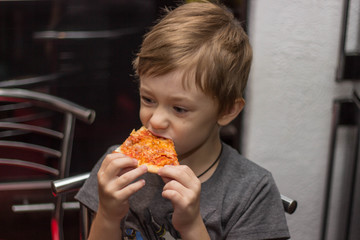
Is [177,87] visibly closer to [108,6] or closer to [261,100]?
[261,100]

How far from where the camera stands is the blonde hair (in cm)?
110

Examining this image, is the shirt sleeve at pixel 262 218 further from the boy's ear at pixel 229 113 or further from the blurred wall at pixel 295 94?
the blurred wall at pixel 295 94

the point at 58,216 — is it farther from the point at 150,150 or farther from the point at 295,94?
the point at 295,94

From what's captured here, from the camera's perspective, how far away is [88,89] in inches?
101

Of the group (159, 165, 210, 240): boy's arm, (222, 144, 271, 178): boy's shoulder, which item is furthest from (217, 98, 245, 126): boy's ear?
(159, 165, 210, 240): boy's arm

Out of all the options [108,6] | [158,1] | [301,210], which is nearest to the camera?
[301,210]

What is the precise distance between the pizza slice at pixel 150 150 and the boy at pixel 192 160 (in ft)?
0.09

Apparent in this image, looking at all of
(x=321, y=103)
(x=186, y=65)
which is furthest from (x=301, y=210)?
(x=186, y=65)

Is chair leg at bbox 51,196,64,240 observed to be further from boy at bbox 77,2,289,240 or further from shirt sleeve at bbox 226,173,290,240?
shirt sleeve at bbox 226,173,290,240

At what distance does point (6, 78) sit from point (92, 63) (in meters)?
0.45

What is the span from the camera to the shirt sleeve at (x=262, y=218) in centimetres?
120

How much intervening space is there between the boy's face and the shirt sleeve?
0.74 ft

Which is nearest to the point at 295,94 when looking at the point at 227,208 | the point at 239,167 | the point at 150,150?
the point at 239,167

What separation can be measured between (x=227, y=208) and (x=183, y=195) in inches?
8.5
